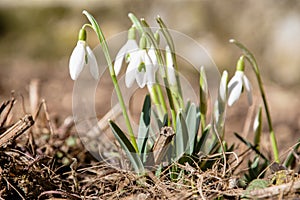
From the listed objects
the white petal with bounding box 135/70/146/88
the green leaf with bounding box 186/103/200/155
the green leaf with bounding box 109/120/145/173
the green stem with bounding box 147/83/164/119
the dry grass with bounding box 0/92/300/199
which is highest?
the white petal with bounding box 135/70/146/88

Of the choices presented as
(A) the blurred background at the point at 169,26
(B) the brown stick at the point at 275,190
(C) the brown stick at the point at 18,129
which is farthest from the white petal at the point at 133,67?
(A) the blurred background at the point at 169,26

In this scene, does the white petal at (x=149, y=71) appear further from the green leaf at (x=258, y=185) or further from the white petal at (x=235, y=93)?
the green leaf at (x=258, y=185)

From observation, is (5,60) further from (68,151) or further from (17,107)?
(68,151)

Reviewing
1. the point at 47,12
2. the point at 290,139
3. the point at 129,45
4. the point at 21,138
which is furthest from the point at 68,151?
the point at 47,12

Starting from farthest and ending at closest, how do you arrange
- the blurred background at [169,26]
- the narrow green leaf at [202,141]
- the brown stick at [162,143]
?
the blurred background at [169,26] < the narrow green leaf at [202,141] < the brown stick at [162,143]

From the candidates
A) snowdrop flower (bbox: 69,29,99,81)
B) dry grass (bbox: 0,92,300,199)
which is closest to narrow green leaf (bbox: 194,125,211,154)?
dry grass (bbox: 0,92,300,199)

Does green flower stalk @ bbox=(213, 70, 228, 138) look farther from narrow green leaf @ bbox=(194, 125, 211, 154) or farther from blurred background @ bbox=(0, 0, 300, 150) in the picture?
blurred background @ bbox=(0, 0, 300, 150)

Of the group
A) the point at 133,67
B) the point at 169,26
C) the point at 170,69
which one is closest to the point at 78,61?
the point at 133,67
